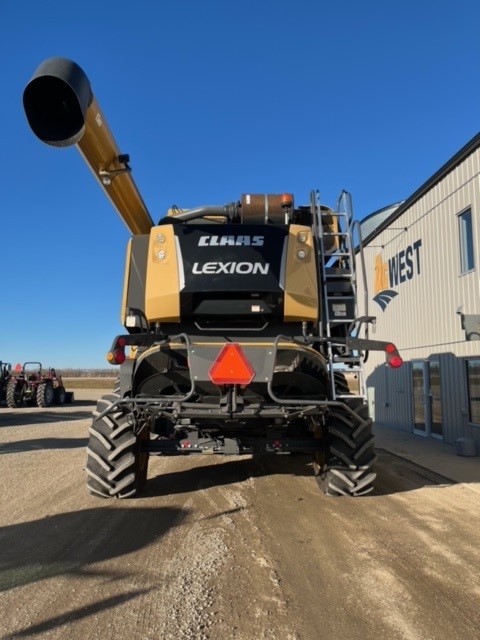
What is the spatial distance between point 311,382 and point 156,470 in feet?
11.9

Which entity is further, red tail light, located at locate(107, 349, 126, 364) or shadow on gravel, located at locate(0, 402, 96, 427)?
shadow on gravel, located at locate(0, 402, 96, 427)

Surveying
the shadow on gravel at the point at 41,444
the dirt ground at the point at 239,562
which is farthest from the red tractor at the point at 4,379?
the dirt ground at the point at 239,562

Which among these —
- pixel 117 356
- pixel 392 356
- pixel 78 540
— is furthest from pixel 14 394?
pixel 392 356

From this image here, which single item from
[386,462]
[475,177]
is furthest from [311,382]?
[475,177]

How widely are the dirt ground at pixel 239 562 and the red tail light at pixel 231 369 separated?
4.68 ft

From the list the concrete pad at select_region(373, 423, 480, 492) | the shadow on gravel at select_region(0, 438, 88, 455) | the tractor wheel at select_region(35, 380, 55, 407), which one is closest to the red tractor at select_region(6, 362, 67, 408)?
the tractor wheel at select_region(35, 380, 55, 407)

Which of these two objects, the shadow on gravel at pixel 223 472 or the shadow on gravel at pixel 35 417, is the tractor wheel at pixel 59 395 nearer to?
the shadow on gravel at pixel 35 417

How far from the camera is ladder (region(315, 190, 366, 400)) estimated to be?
576 cm

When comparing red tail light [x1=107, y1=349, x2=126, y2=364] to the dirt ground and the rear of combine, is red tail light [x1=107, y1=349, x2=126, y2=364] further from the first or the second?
the dirt ground

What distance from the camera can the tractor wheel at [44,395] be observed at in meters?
25.4

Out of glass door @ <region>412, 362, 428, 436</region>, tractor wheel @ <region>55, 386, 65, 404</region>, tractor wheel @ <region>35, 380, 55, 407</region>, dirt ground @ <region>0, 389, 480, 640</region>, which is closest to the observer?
dirt ground @ <region>0, 389, 480, 640</region>

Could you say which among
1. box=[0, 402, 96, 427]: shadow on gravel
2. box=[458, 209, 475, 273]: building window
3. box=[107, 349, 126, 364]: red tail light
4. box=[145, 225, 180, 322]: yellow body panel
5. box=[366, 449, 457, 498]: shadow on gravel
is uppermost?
box=[458, 209, 475, 273]: building window

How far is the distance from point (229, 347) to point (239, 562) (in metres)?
1.89

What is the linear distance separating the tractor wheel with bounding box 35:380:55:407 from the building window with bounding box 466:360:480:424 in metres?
20.7
